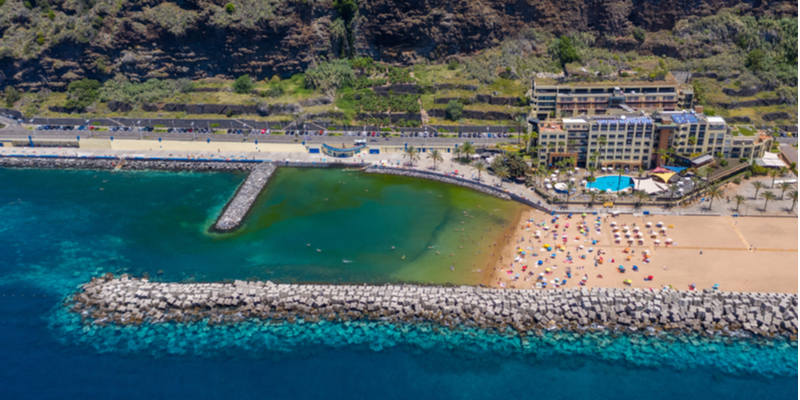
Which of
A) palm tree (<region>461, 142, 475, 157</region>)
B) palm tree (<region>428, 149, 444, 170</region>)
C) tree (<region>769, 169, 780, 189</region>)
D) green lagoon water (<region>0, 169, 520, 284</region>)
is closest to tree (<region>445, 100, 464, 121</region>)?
palm tree (<region>428, 149, 444, 170</region>)

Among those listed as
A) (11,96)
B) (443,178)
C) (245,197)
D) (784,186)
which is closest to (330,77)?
(443,178)

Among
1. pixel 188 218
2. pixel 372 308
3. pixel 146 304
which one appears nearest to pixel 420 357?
pixel 372 308

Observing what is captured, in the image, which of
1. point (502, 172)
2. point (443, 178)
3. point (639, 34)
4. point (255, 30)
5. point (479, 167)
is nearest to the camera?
point (502, 172)

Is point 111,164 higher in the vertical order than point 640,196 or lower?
lower

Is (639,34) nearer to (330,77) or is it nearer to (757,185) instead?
(757,185)

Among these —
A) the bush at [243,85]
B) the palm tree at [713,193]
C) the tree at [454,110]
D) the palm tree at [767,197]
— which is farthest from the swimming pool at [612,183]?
the bush at [243,85]

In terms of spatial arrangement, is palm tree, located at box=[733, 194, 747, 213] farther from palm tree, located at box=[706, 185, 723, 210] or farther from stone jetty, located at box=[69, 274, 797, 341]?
stone jetty, located at box=[69, 274, 797, 341]

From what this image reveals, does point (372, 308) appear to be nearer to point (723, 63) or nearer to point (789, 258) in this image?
point (789, 258)

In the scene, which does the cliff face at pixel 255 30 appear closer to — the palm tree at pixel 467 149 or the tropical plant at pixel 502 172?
the palm tree at pixel 467 149
